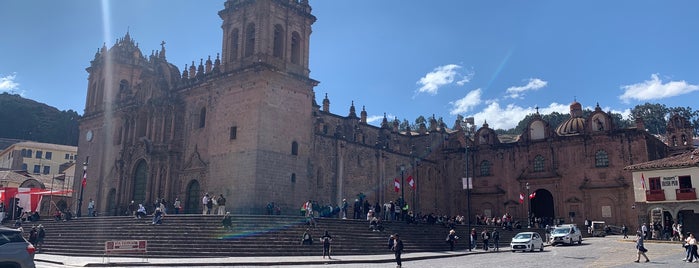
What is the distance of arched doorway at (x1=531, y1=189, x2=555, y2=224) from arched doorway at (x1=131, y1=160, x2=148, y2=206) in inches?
1374

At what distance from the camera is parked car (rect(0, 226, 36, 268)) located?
11.5 meters

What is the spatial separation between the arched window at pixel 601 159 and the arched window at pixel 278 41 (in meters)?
30.0

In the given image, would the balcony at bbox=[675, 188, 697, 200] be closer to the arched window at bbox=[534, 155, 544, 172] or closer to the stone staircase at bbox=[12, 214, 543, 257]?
the arched window at bbox=[534, 155, 544, 172]

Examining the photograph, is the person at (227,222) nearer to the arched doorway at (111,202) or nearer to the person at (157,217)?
the person at (157,217)

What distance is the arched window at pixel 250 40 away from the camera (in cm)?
3548

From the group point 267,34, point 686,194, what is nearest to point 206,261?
point 267,34

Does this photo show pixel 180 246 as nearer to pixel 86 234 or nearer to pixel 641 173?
pixel 86 234

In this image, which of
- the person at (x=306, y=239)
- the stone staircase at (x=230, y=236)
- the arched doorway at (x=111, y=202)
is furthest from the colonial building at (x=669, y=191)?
the arched doorway at (x=111, y=202)

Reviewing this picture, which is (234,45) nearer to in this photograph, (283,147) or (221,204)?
(283,147)

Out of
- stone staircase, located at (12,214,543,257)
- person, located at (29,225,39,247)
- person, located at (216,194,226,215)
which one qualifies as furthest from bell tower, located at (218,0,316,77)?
person, located at (29,225,39,247)

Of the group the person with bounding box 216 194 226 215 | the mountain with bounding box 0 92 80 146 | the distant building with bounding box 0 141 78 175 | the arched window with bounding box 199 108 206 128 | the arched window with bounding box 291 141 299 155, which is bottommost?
the person with bounding box 216 194 226 215

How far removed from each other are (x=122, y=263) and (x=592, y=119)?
42.2 metres

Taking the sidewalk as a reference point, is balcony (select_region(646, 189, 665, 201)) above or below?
above

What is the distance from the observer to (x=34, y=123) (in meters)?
102
